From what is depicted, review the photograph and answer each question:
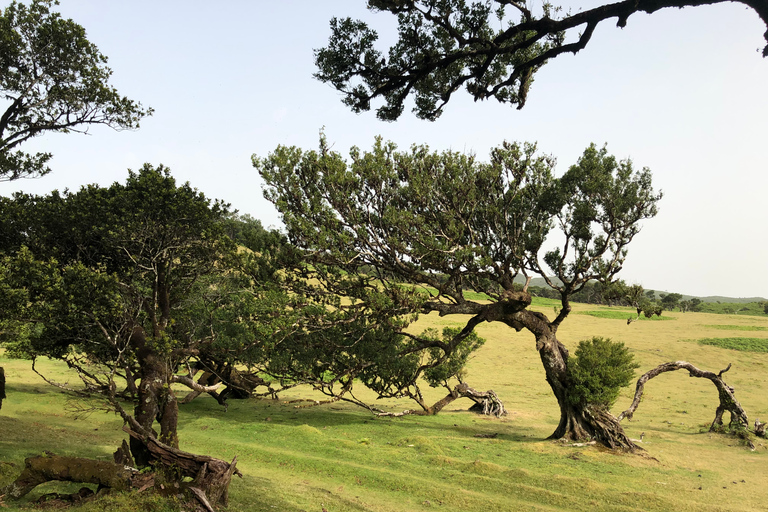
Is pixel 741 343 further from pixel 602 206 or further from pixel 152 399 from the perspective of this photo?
pixel 152 399

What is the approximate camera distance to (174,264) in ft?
46.8

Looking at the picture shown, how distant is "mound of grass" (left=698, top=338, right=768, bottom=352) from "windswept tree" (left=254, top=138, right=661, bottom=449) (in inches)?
1213

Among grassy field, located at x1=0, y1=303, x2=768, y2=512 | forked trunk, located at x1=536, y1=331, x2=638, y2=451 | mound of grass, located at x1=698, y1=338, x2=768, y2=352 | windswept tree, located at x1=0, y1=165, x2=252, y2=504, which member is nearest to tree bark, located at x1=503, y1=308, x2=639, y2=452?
→ forked trunk, located at x1=536, y1=331, x2=638, y2=451

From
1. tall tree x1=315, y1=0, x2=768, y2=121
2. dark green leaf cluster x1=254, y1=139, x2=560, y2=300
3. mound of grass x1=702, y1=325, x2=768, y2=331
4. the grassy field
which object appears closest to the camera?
tall tree x1=315, y1=0, x2=768, y2=121

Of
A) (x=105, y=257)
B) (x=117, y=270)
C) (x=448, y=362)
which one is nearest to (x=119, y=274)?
(x=117, y=270)

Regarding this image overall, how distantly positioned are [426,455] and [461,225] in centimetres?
680

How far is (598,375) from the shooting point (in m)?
15.7

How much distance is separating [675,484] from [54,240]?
16.5 metres

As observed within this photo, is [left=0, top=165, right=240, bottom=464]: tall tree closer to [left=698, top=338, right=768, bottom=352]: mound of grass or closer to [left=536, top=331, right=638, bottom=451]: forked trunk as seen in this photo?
[left=536, top=331, right=638, bottom=451]: forked trunk

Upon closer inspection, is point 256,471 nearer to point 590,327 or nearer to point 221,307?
point 221,307

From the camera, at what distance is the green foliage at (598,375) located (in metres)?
15.6

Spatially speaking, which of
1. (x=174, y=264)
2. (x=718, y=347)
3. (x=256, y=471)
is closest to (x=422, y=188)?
(x=174, y=264)

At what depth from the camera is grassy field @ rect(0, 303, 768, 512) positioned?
10.8m

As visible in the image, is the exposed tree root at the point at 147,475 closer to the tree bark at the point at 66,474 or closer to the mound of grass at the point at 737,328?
the tree bark at the point at 66,474
